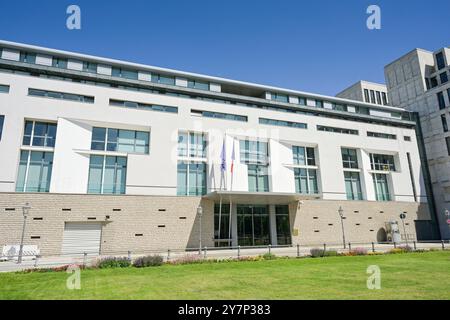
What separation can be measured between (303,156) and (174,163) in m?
16.7

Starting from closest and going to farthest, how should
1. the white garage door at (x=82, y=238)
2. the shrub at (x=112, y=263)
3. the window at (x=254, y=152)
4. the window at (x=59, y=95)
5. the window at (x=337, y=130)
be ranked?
1. the shrub at (x=112, y=263)
2. the white garage door at (x=82, y=238)
3. the window at (x=59, y=95)
4. the window at (x=254, y=152)
5. the window at (x=337, y=130)

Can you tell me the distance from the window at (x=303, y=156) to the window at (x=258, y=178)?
493cm

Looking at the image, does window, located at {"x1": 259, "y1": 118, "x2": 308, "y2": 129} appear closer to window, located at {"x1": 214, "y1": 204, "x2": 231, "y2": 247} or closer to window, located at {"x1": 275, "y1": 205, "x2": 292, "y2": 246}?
window, located at {"x1": 275, "y1": 205, "x2": 292, "y2": 246}

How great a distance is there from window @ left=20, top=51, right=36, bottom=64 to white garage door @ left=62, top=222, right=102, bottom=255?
1670cm

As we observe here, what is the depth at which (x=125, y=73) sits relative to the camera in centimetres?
3159

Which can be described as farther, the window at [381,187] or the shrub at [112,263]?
the window at [381,187]

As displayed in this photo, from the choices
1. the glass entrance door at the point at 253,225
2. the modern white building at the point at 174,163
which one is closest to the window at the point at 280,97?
the modern white building at the point at 174,163

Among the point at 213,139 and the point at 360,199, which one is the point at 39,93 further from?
the point at 360,199

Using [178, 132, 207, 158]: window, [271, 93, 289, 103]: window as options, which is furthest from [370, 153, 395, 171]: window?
[178, 132, 207, 158]: window

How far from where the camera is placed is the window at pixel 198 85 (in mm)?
34322

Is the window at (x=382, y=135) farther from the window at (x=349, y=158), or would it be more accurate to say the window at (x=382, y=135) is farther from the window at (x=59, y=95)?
the window at (x=59, y=95)

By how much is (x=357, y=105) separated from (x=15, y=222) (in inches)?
1726
